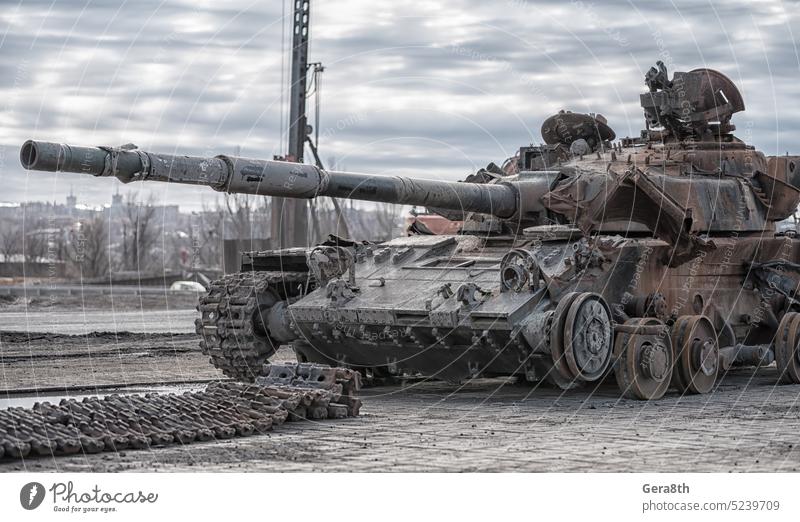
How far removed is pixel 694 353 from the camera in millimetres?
15336

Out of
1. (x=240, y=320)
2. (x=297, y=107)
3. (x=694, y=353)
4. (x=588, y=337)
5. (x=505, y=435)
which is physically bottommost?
(x=505, y=435)

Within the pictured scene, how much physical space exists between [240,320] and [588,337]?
4.16 m

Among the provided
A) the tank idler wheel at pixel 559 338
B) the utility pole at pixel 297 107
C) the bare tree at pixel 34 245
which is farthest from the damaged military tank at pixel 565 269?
the bare tree at pixel 34 245

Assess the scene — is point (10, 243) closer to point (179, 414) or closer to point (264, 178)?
point (264, 178)

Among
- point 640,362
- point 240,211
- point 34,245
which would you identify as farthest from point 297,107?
point 34,245

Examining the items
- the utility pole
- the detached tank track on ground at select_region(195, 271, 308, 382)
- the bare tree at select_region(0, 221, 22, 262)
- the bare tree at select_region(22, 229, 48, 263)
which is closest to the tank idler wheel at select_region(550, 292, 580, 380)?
the detached tank track on ground at select_region(195, 271, 308, 382)

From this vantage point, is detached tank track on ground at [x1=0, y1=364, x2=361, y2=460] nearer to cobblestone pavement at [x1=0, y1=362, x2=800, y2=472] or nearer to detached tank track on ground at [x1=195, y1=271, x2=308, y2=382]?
cobblestone pavement at [x1=0, y1=362, x2=800, y2=472]

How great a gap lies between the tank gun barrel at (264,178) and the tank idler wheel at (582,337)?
1.86 metres

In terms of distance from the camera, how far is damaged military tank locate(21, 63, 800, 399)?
1434 cm

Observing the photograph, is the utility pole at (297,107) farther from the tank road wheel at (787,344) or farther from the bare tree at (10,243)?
the tank road wheel at (787,344)

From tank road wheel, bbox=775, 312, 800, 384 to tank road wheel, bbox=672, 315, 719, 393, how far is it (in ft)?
4.07

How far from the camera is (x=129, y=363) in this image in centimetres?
2016

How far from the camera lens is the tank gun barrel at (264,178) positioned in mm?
11594
